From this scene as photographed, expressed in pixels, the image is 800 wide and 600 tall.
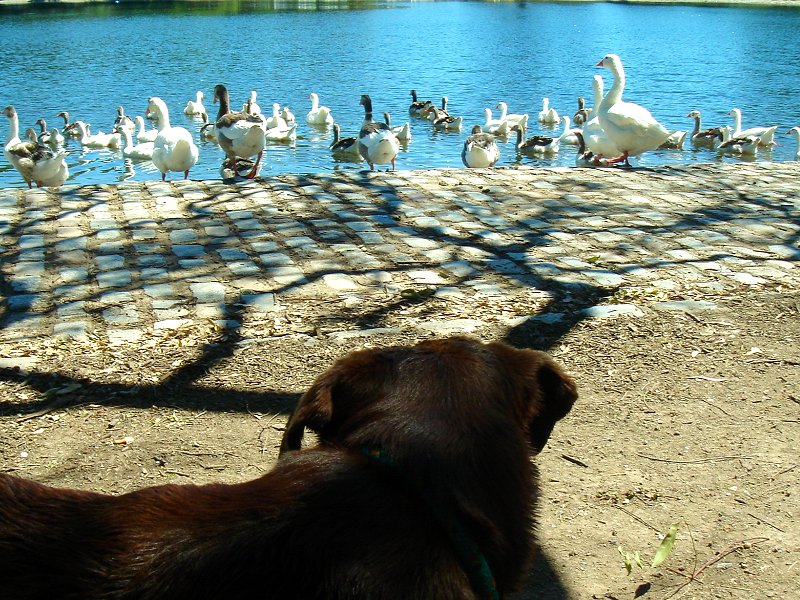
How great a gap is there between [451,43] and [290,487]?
4029cm

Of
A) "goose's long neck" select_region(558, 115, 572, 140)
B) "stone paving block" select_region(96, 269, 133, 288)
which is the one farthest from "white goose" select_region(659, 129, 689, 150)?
"stone paving block" select_region(96, 269, 133, 288)

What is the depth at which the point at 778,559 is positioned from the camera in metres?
3.29

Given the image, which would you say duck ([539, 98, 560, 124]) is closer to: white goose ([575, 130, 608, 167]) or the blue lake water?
the blue lake water

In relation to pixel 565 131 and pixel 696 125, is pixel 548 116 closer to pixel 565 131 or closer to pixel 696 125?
pixel 565 131

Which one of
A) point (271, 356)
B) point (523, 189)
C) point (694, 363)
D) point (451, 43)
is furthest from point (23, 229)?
point (451, 43)

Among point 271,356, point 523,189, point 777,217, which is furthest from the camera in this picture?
point 523,189

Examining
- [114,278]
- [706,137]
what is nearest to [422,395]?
[114,278]

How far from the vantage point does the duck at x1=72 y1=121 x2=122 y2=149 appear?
18.5 meters

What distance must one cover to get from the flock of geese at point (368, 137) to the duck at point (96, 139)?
0.07 ft

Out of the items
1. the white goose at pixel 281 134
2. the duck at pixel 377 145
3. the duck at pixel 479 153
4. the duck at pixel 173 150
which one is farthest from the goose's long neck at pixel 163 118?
the duck at pixel 479 153

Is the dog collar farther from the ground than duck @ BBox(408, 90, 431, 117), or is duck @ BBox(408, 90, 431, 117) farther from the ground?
the dog collar

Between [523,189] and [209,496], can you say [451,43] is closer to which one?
[523,189]

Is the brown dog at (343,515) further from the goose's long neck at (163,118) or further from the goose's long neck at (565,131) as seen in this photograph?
the goose's long neck at (565,131)

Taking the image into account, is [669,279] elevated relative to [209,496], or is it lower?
lower
